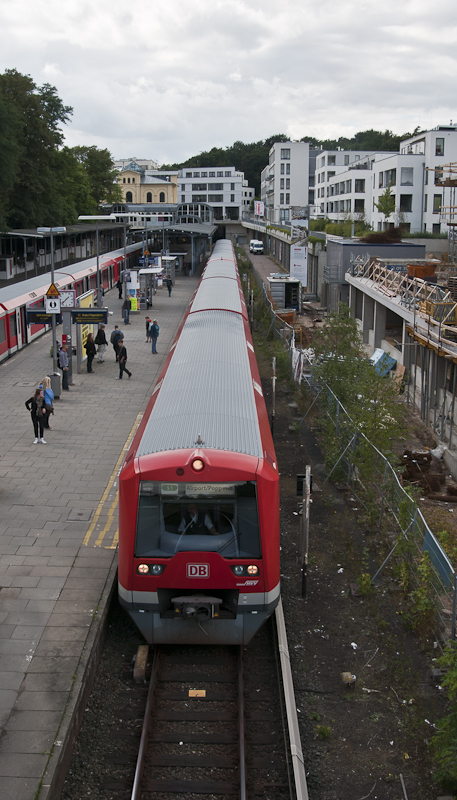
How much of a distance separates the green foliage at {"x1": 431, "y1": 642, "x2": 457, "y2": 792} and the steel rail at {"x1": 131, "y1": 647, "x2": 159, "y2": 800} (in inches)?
106

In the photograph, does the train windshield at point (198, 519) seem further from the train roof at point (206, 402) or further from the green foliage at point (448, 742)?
the green foliage at point (448, 742)

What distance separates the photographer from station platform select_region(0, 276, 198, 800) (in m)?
6.69

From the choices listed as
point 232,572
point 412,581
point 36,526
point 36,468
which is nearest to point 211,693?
point 232,572

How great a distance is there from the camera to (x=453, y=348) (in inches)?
675

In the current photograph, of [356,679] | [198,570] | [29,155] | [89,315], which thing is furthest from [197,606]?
[29,155]

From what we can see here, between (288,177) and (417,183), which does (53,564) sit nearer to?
(417,183)

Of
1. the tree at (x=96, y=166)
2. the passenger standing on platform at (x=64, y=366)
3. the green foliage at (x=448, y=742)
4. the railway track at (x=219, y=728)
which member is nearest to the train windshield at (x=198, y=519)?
the railway track at (x=219, y=728)

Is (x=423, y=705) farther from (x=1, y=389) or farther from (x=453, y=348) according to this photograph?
(x=1, y=389)

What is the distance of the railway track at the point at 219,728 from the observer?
20.9ft

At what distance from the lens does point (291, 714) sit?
703 centimetres

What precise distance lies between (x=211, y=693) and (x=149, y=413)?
3591 mm

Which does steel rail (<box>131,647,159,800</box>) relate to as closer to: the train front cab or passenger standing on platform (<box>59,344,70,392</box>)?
the train front cab

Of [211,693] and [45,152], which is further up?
[45,152]

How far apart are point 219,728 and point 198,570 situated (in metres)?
1.59
